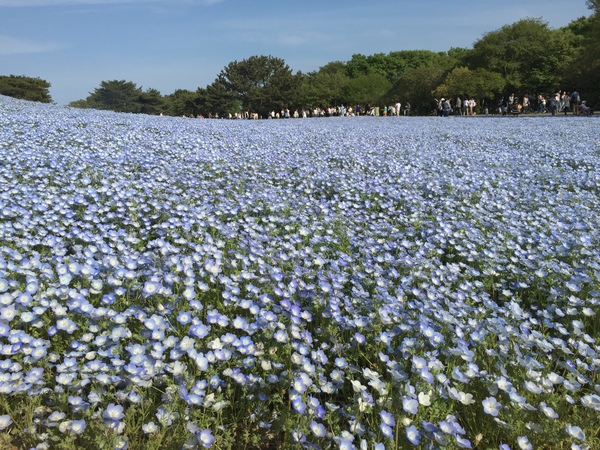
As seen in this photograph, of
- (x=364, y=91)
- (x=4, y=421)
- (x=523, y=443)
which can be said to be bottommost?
(x=523, y=443)

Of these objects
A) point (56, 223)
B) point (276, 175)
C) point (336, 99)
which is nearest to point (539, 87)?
point (336, 99)

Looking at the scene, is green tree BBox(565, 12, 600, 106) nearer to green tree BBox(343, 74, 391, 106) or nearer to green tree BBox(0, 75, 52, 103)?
green tree BBox(343, 74, 391, 106)

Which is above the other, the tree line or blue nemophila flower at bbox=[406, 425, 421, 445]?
the tree line

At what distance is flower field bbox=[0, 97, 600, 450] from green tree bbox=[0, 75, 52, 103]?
5578cm

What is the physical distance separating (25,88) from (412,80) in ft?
148

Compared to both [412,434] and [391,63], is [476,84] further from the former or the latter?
[391,63]

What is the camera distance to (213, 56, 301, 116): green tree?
201ft

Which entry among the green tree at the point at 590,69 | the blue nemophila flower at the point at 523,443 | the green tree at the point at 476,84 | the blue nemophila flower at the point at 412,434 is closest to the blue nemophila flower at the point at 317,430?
the blue nemophila flower at the point at 412,434

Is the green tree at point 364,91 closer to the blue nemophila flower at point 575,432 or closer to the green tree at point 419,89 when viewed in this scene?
the green tree at point 419,89

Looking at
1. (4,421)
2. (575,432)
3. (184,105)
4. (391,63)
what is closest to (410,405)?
(575,432)

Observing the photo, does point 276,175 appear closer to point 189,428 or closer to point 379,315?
point 379,315

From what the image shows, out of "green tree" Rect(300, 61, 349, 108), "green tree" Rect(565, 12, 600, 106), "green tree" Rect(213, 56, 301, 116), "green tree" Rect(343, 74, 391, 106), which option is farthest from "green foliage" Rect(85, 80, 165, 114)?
"green tree" Rect(565, 12, 600, 106)

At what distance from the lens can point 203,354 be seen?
2.33 m

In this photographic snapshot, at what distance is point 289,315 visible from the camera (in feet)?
8.59
